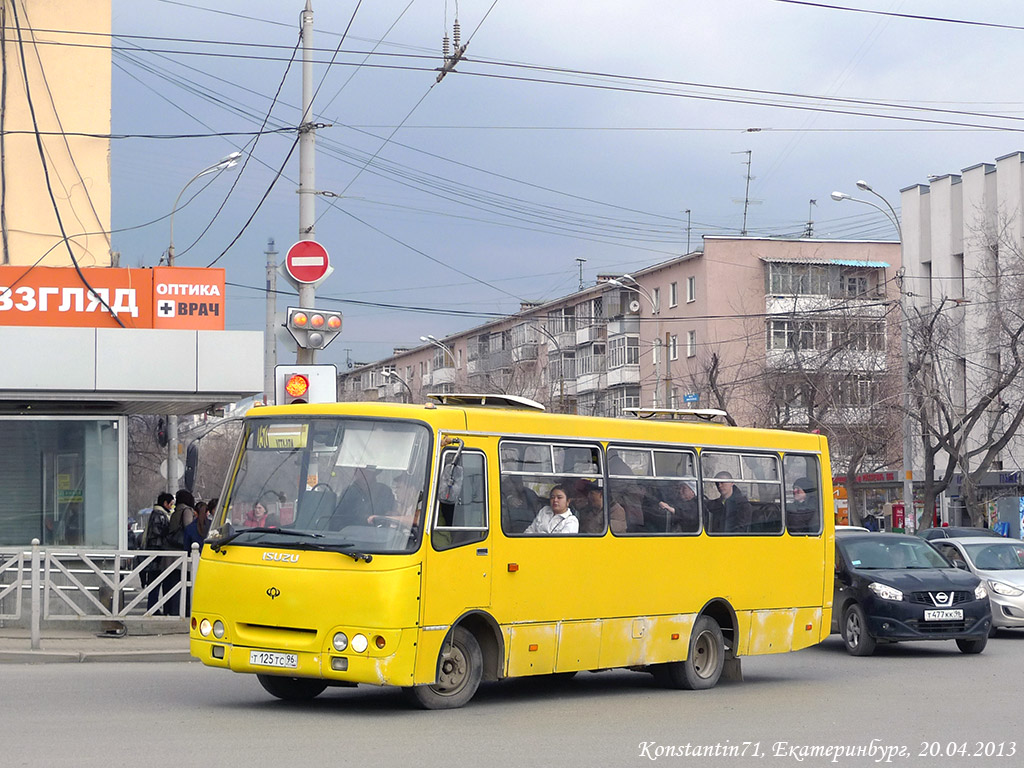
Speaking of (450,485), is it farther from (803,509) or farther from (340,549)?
(803,509)

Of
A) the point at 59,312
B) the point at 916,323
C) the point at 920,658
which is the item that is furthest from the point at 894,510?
the point at 59,312

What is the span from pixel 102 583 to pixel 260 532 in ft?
23.1

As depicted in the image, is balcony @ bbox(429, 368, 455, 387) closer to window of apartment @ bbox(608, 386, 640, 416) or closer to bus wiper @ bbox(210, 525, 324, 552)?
window of apartment @ bbox(608, 386, 640, 416)

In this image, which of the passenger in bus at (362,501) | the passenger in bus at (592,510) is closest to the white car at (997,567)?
the passenger in bus at (592,510)

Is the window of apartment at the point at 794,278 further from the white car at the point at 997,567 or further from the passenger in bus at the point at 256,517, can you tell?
the passenger in bus at the point at 256,517

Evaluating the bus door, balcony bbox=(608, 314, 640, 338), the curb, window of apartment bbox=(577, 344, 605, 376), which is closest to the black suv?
the bus door

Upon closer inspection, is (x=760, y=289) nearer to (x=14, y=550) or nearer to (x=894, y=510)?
(x=894, y=510)

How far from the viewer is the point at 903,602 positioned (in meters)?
17.3

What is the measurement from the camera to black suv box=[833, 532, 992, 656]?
56.5ft

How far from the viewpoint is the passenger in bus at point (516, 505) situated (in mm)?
11477

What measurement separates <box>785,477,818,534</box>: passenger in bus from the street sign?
22.2 ft

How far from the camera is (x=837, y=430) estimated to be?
149ft

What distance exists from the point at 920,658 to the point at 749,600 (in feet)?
14.8

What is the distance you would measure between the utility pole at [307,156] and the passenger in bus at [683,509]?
246 inches
